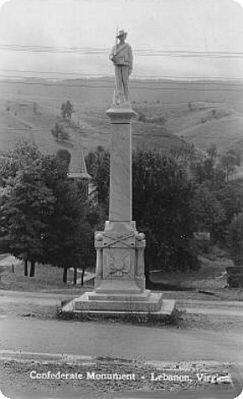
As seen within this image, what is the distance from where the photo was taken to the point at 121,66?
15086mm

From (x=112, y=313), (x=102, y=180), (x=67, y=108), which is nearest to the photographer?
(x=112, y=313)

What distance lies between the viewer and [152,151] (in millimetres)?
36156

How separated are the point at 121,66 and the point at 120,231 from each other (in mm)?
3904

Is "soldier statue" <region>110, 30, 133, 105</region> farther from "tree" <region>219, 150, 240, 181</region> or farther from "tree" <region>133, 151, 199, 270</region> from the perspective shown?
"tree" <region>219, 150, 240, 181</region>

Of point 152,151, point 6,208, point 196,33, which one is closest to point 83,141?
point 152,151

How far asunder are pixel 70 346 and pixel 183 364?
2259 millimetres

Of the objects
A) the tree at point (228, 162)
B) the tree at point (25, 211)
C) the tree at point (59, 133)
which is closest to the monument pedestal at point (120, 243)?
the tree at point (25, 211)

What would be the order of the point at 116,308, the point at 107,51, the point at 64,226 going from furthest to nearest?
the point at 64,226 < the point at 107,51 < the point at 116,308

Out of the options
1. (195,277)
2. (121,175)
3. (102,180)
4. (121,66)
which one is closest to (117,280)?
(121,175)

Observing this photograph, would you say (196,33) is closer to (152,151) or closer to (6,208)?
(6,208)

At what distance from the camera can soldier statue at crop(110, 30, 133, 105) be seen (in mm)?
14922

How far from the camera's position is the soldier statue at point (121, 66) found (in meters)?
14.9

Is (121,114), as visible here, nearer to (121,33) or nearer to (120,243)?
(121,33)

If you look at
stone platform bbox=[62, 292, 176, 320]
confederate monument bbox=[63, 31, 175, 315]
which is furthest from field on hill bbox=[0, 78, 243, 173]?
stone platform bbox=[62, 292, 176, 320]
